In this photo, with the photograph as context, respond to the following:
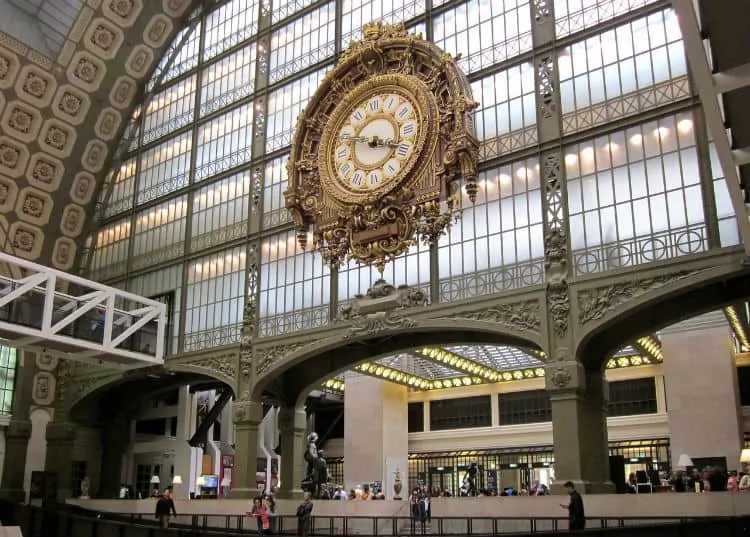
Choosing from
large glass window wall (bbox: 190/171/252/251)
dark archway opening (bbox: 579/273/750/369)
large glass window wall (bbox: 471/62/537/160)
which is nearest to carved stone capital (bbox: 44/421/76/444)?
large glass window wall (bbox: 190/171/252/251)

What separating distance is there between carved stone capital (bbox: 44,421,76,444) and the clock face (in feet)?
58.6

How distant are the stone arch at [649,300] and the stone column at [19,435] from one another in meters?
24.8

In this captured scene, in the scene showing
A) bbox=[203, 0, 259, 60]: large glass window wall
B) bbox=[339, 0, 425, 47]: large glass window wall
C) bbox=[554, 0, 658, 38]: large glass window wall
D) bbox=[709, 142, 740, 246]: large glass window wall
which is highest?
bbox=[203, 0, 259, 60]: large glass window wall

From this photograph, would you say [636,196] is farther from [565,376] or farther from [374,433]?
[374,433]

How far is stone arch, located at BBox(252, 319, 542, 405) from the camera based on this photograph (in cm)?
2267

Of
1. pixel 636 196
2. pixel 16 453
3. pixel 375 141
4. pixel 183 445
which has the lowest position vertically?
pixel 16 453

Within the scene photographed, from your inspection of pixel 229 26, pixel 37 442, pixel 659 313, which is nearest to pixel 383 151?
pixel 659 313

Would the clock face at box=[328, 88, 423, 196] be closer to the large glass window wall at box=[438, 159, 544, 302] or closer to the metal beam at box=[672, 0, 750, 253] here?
the large glass window wall at box=[438, 159, 544, 302]

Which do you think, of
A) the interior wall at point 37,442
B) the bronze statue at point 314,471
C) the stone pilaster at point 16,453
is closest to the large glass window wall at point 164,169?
the interior wall at point 37,442

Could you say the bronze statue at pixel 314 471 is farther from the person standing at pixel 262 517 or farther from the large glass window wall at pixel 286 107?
the large glass window wall at pixel 286 107

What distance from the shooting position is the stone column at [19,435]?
110 ft

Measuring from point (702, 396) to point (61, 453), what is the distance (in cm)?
2678

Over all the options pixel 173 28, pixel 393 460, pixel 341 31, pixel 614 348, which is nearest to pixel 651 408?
pixel 393 460

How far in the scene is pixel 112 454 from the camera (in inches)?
1489
